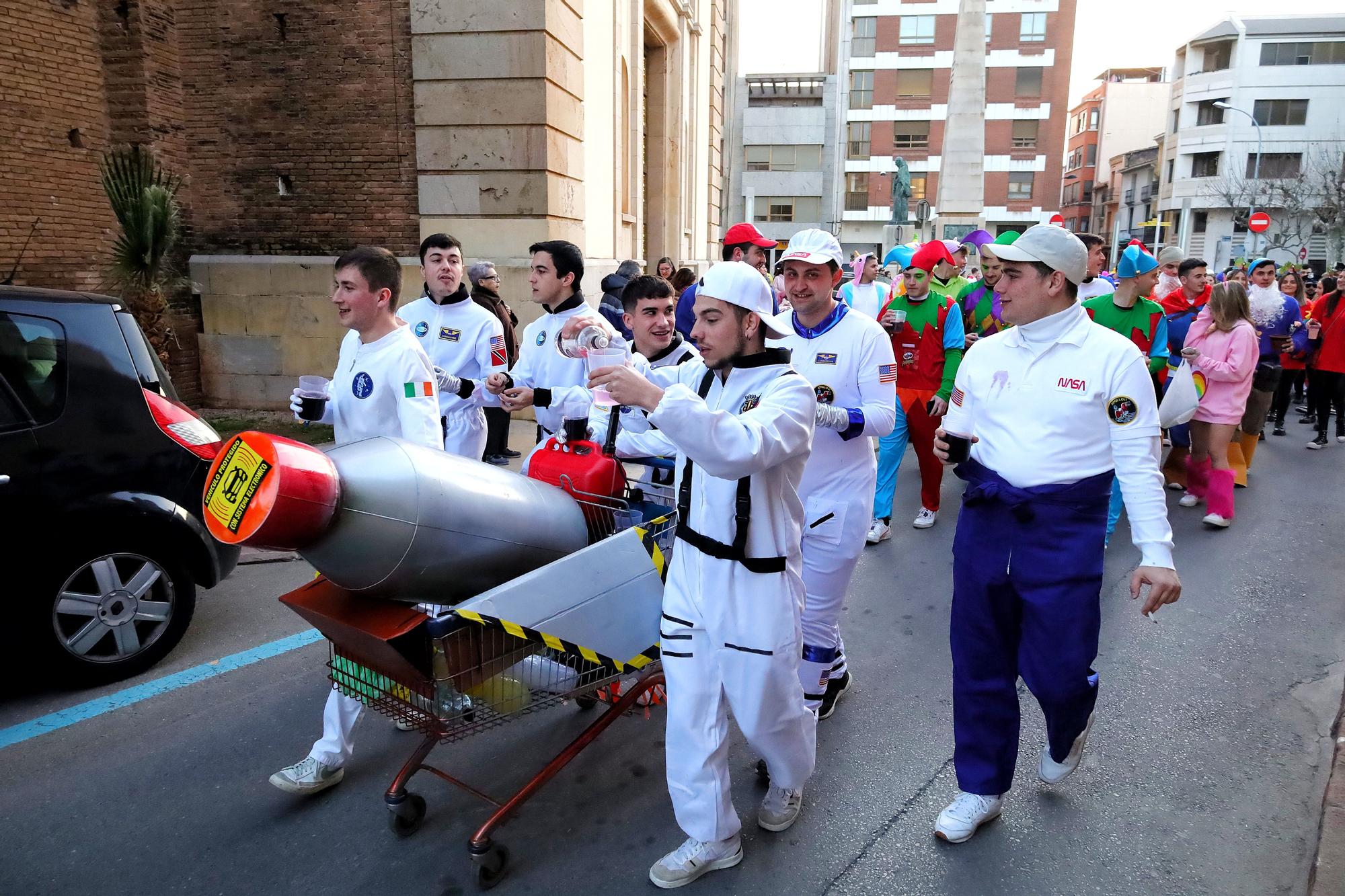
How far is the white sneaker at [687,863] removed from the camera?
296cm

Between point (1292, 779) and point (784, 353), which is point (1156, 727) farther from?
point (784, 353)

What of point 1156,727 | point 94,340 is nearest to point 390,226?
point 94,340

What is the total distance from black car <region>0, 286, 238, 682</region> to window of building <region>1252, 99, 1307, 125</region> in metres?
67.2

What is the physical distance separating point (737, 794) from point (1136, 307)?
5.12 meters

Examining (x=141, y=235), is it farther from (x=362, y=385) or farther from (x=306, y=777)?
(x=306, y=777)

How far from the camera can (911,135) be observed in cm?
6062

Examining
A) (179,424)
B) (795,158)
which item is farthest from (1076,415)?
(795,158)

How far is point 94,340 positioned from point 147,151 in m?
8.05

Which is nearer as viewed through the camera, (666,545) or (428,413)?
(666,545)

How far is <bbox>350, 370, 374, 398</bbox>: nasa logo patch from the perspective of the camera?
3.65 m

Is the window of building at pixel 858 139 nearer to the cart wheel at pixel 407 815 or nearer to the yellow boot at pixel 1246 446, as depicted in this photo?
the yellow boot at pixel 1246 446

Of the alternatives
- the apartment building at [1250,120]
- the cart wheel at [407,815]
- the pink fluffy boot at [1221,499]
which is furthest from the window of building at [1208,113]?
the cart wheel at [407,815]

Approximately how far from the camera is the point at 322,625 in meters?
2.74

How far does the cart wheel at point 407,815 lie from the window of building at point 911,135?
6312cm
